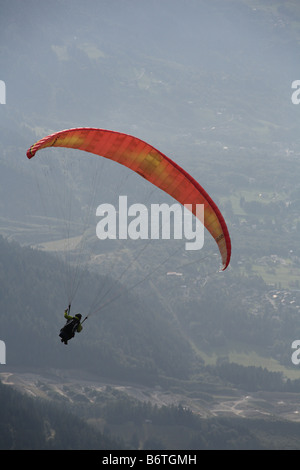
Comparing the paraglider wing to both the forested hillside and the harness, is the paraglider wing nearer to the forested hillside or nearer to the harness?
the harness

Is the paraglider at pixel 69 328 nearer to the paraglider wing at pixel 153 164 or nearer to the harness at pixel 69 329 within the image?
the harness at pixel 69 329

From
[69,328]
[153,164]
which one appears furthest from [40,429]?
[153,164]

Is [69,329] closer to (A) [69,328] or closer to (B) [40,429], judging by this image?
(A) [69,328]

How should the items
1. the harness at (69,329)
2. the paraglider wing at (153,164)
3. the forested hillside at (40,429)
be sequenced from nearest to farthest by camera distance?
the harness at (69,329)
the paraglider wing at (153,164)
the forested hillside at (40,429)

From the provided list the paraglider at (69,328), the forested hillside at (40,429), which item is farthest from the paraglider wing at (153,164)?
the forested hillside at (40,429)

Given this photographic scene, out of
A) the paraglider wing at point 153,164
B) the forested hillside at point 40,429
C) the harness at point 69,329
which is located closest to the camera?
the harness at point 69,329

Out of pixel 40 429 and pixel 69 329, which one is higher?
pixel 40 429

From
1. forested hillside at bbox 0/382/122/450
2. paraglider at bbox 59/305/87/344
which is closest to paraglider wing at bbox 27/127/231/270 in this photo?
paraglider at bbox 59/305/87/344
